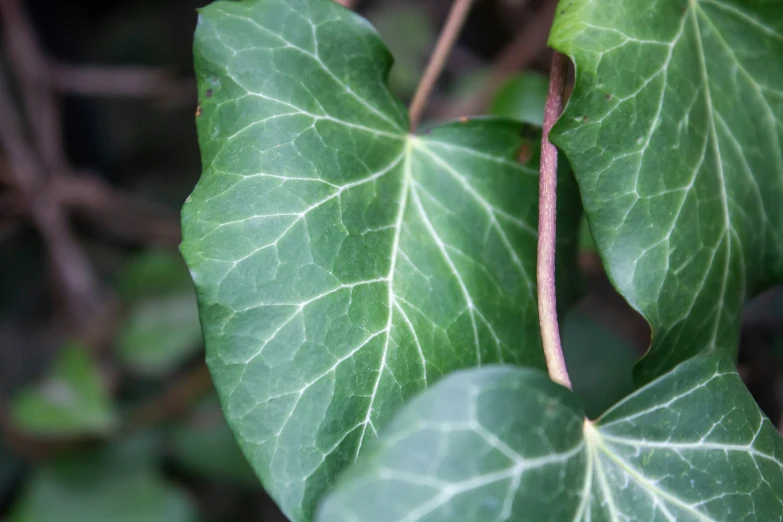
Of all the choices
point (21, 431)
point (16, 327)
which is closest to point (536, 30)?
point (21, 431)

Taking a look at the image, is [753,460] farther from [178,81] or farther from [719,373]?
[178,81]

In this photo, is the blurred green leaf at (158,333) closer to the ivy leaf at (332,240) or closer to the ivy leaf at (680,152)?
the ivy leaf at (332,240)

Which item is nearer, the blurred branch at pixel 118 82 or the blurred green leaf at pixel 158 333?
the blurred green leaf at pixel 158 333

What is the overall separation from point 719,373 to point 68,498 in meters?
1.12

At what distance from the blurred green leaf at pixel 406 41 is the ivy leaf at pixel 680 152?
2.93 feet

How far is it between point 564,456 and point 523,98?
724mm

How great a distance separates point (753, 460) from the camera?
17.4 inches

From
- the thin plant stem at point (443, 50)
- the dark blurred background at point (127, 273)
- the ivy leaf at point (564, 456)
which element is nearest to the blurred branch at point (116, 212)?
the dark blurred background at point (127, 273)

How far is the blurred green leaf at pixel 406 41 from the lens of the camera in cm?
A: 144

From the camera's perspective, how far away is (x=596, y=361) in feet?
4.06

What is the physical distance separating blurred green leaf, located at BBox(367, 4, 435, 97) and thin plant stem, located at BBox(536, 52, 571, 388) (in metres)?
0.93

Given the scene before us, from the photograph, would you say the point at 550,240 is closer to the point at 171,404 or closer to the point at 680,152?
the point at 680,152

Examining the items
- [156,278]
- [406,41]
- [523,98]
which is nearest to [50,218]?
[156,278]

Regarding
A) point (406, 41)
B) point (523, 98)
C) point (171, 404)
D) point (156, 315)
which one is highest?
point (523, 98)
